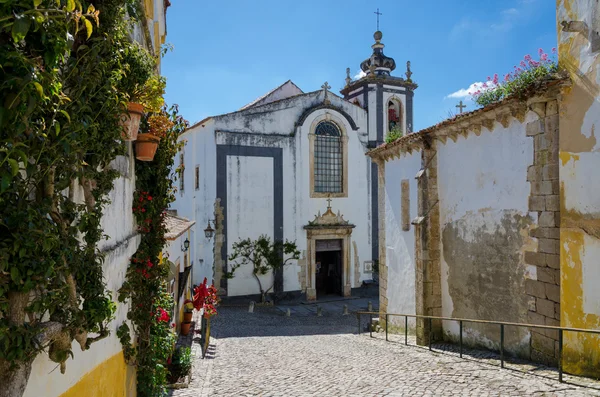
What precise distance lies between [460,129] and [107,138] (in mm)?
A: 8123

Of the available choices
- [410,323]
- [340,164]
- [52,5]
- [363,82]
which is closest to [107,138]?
[52,5]

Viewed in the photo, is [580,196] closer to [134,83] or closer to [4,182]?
[134,83]

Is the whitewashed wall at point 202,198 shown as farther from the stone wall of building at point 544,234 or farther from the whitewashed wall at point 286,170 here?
the stone wall of building at point 544,234

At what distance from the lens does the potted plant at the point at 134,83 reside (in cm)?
424

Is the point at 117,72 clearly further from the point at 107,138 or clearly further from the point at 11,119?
the point at 11,119

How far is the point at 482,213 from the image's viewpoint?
952cm

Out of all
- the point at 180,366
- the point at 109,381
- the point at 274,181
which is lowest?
the point at 180,366

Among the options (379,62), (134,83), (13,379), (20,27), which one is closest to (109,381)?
(13,379)

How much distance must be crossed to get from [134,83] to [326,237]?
1899cm

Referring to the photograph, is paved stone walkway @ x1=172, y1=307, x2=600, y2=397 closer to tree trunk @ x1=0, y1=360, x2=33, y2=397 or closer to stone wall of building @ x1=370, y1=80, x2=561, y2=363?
stone wall of building @ x1=370, y1=80, x2=561, y2=363

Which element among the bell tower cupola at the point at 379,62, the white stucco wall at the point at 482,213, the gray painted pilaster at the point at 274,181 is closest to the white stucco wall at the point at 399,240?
the white stucco wall at the point at 482,213

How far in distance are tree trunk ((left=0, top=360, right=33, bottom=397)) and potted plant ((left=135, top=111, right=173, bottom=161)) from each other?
3.68 metres

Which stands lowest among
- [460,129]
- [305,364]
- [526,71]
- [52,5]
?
[305,364]

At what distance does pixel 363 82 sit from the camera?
24719 millimetres
